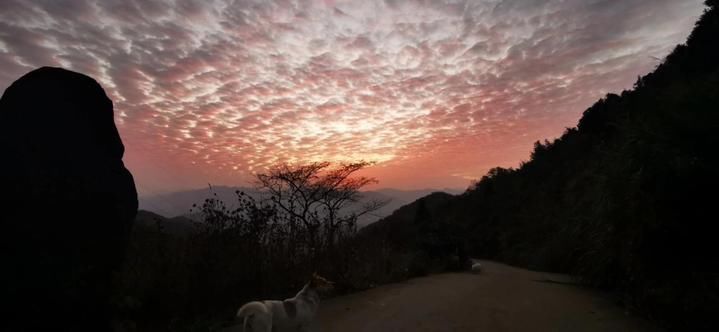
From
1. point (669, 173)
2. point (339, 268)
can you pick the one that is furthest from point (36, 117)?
point (669, 173)

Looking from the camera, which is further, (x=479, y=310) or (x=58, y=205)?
(x=479, y=310)

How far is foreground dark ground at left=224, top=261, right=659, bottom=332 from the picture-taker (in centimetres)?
560

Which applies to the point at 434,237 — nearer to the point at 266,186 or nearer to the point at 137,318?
the point at 266,186

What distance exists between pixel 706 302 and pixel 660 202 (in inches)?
48.1

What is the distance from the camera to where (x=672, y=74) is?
68.8 feet

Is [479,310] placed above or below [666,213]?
below

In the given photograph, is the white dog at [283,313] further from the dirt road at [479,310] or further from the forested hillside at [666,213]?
the forested hillside at [666,213]

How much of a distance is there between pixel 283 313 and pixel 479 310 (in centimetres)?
331

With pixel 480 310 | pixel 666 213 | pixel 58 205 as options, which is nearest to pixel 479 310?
pixel 480 310

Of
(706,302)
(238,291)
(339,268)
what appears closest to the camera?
(706,302)

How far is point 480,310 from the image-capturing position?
6473 mm

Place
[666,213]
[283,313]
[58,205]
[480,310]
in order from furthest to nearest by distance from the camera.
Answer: [480,310]
[666,213]
[283,313]
[58,205]

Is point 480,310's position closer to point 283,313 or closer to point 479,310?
point 479,310

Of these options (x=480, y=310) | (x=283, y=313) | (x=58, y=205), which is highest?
(x=58, y=205)
